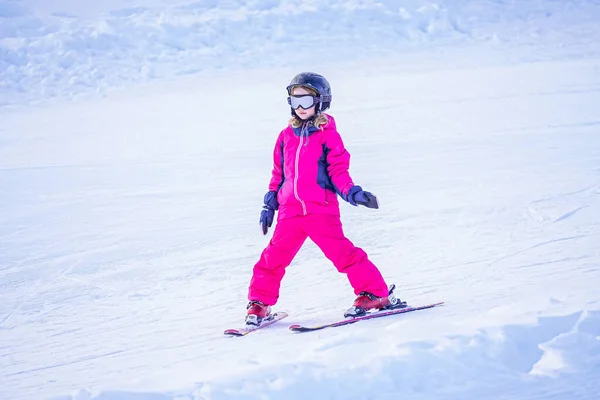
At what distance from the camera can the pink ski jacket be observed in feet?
11.5

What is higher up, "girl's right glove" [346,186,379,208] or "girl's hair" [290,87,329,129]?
"girl's hair" [290,87,329,129]

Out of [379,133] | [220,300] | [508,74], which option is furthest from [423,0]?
[220,300]

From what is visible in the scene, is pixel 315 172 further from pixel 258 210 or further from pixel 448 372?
pixel 258 210

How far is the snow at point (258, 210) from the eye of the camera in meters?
2.78

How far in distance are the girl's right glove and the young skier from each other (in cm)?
4

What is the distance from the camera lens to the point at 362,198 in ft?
11.1

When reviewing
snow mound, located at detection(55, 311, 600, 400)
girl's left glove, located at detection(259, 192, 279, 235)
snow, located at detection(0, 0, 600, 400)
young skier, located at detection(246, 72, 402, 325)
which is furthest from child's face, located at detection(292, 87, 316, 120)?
snow mound, located at detection(55, 311, 600, 400)

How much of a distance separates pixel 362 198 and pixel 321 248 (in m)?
0.37

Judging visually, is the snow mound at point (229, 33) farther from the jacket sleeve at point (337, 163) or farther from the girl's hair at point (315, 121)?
the jacket sleeve at point (337, 163)

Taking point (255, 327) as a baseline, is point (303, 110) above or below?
above

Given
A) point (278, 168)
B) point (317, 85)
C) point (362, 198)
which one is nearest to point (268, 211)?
point (278, 168)

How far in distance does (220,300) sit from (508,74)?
38.5 feet

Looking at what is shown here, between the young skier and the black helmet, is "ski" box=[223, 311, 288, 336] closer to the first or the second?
the young skier

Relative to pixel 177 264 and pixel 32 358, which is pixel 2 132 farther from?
pixel 32 358
